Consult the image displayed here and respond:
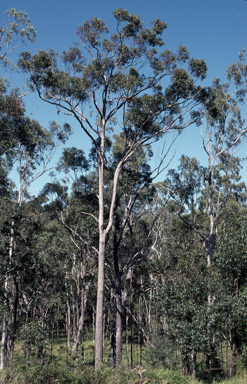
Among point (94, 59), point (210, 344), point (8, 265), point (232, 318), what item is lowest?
point (210, 344)

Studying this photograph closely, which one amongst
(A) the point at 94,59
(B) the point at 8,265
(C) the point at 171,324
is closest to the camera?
(C) the point at 171,324

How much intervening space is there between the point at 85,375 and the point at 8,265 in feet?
35.0

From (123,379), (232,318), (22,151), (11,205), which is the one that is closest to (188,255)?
(232,318)

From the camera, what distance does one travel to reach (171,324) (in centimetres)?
1330

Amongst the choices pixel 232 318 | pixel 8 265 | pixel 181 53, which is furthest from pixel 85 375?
pixel 181 53

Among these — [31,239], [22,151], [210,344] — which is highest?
[22,151]

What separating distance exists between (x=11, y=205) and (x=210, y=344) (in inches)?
693

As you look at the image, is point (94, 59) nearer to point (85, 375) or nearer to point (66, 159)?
point (66, 159)

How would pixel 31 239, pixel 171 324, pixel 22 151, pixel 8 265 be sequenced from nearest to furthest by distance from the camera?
pixel 171 324, pixel 8 265, pixel 31 239, pixel 22 151

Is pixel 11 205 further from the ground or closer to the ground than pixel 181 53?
closer to the ground

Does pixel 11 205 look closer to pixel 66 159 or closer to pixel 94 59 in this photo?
pixel 66 159

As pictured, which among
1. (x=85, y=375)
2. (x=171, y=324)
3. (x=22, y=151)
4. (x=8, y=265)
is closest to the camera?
(x=85, y=375)

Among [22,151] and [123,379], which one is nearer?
[123,379]

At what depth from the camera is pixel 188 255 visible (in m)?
14.6
